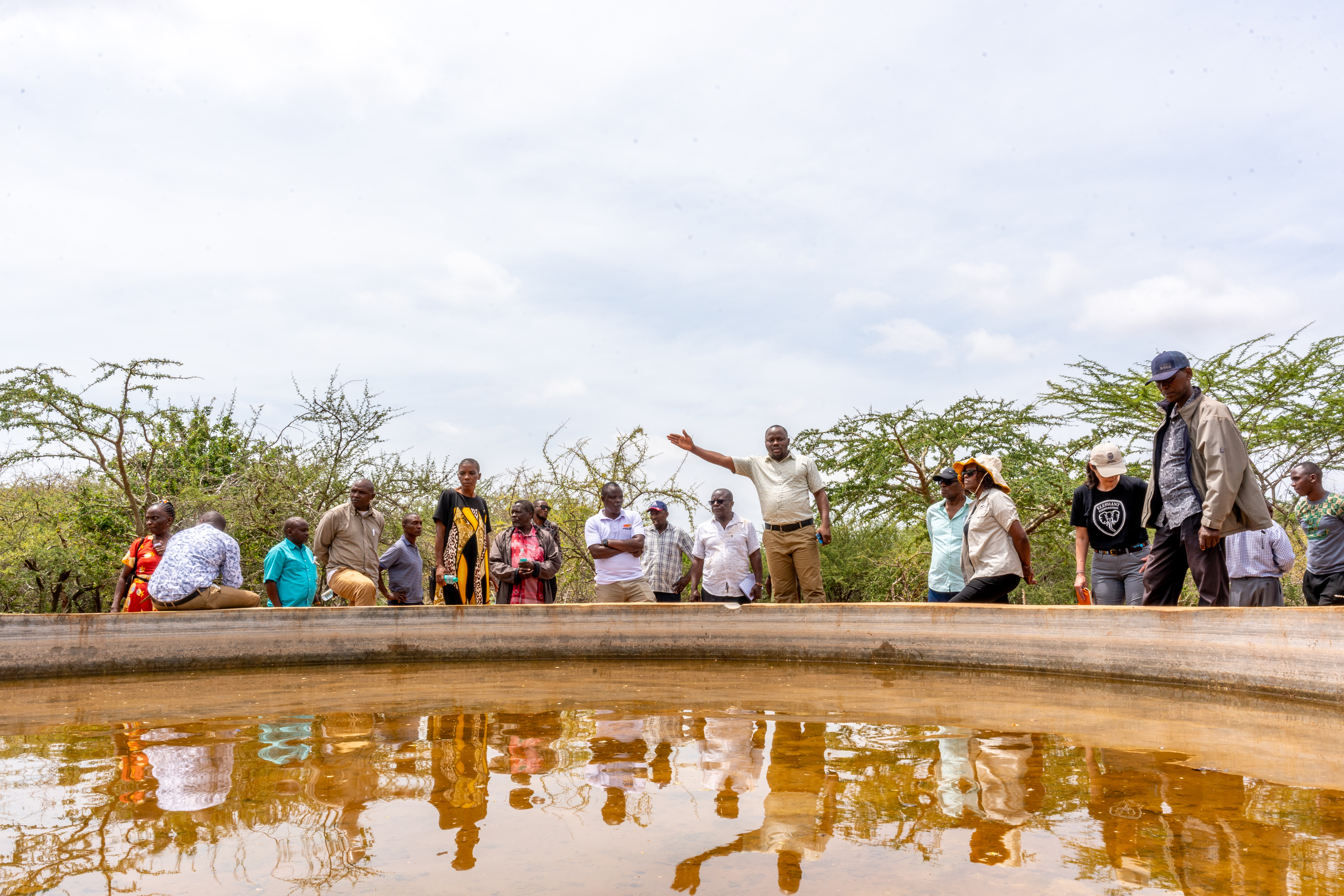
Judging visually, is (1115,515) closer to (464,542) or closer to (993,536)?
(993,536)

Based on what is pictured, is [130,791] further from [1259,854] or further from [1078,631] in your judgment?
[1078,631]

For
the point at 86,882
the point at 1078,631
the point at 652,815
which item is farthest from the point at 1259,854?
the point at 1078,631

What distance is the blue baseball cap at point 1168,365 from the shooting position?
553 centimetres

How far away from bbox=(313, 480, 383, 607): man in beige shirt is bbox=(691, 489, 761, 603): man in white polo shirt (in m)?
2.99

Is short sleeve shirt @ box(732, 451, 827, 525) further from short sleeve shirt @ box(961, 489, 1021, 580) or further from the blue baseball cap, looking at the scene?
the blue baseball cap

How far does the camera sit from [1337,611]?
495 cm

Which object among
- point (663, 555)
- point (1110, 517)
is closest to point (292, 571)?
point (663, 555)

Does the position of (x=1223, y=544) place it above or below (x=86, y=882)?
above

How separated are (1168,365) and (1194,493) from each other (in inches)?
30.7

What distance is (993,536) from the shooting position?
6.77 meters

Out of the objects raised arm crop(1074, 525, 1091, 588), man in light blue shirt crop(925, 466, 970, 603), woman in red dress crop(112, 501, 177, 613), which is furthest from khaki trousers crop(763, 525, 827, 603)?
woman in red dress crop(112, 501, 177, 613)

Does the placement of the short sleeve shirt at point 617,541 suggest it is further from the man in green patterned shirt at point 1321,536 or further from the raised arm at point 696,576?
the man in green patterned shirt at point 1321,536

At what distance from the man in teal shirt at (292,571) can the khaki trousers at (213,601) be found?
0.59m

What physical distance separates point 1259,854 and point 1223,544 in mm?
3763
